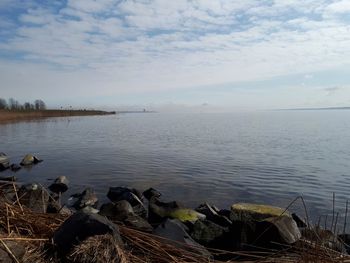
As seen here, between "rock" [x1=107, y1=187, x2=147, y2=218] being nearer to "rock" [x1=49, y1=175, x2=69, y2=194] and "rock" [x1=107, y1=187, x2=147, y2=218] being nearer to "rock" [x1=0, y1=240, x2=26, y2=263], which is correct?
"rock" [x1=49, y1=175, x2=69, y2=194]

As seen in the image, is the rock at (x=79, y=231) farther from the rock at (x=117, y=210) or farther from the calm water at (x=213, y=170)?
the calm water at (x=213, y=170)

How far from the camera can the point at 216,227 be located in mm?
10844

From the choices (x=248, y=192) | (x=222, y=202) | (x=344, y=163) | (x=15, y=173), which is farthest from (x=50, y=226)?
(x=344, y=163)

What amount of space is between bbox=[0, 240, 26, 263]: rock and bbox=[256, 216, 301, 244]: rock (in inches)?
254

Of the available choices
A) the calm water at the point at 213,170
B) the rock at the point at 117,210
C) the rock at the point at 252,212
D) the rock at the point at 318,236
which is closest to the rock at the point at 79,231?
the rock at the point at 318,236

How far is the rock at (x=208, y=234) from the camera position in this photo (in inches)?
411

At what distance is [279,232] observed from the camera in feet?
31.3

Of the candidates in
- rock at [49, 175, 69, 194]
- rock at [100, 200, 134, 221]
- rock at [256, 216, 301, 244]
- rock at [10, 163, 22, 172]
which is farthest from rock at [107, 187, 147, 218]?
rock at [10, 163, 22, 172]

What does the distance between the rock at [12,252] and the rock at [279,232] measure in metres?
6.44

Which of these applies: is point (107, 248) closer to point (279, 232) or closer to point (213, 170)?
point (279, 232)

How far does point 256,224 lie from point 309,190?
35.8 feet

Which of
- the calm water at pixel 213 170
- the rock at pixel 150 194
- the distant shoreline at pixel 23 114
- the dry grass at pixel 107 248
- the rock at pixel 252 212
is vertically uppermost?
the dry grass at pixel 107 248

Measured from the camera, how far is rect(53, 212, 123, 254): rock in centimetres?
454

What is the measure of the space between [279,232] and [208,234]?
2.05 m
